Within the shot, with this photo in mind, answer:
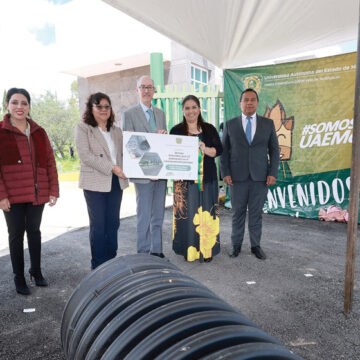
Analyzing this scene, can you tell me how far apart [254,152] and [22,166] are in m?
2.64

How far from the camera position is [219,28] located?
4.25 m

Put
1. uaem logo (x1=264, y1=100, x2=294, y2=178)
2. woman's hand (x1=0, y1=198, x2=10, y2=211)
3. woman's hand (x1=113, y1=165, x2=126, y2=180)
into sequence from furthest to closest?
uaem logo (x1=264, y1=100, x2=294, y2=178)
woman's hand (x1=113, y1=165, x2=126, y2=180)
woman's hand (x1=0, y1=198, x2=10, y2=211)

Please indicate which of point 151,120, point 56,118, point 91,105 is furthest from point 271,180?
point 56,118

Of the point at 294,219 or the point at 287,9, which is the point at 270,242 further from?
the point at 287,9

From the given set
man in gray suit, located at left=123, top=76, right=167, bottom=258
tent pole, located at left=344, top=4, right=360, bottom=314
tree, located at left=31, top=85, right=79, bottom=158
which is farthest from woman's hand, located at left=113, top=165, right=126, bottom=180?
tree, located at left=31, top=85, right=79, bottom=158

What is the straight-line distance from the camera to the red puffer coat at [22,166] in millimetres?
2855

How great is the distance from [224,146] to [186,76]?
8024 mm

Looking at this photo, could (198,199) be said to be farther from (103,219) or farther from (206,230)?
(103,219)

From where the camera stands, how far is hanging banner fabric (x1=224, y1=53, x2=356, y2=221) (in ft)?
18.2

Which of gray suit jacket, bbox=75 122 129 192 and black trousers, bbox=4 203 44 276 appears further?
gray suit jacket, bbox=75 122 129 192

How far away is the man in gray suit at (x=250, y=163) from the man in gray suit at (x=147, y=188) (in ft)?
3.07

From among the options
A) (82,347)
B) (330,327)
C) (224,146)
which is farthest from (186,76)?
(82,347)

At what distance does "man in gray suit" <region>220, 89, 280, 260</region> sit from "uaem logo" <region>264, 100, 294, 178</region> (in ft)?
7.65

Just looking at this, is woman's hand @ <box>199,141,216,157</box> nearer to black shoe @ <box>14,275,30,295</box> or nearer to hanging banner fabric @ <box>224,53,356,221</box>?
black shoe @ <box>14,275,30,295</box>
